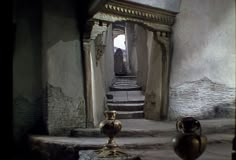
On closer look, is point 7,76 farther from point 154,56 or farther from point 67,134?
point 154,56

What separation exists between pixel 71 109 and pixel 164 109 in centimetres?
191

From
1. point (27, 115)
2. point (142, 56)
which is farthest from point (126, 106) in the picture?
point (27, 115)

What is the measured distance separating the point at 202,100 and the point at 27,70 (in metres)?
3.05

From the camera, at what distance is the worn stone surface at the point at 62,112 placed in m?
4.49

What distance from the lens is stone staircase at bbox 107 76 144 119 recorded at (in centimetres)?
682

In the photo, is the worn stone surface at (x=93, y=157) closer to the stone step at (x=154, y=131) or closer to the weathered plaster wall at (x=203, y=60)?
the stone step at (x=154, y=131)

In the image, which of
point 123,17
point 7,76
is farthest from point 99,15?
point 7,76

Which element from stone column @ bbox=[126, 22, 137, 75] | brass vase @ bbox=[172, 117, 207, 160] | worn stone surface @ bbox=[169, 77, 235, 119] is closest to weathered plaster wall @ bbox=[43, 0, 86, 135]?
worn stone surface @ bbox=[169, 77, 235, 119]

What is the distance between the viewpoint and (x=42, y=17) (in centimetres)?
461

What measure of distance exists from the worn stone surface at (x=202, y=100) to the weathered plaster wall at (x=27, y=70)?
8.05ft

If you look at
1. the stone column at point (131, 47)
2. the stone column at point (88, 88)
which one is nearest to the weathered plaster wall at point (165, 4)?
the stone column at point (88, 88)

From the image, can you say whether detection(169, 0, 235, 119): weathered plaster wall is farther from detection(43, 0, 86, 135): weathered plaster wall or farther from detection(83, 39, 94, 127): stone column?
detection(43, 0, 86, 135): weathered plaster wall

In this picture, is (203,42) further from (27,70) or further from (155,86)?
(27,70)

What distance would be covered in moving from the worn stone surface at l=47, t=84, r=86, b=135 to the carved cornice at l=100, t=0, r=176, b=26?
1437mm
